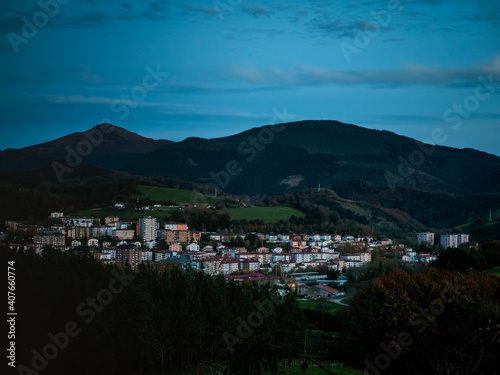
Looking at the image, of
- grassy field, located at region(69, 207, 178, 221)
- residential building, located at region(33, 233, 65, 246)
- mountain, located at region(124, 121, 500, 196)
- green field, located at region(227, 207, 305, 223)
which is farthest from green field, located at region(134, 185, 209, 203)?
mountain, located at region(124, 121, 500, 196)

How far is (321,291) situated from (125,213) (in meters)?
28.3

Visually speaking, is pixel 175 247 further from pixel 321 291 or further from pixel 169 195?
pixel 169 195

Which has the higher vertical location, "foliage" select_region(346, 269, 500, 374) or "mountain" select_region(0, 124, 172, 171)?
"mountain" select_region(0, 124, 172, 171)

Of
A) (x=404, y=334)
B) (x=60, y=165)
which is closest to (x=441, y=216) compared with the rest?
(x=60, y=165)

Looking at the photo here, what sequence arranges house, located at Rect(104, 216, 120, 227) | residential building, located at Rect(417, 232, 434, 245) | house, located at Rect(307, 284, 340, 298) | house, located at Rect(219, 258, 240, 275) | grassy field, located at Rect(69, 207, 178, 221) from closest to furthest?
house, located at Rect(307, 284, 340, 298), house, located at Rect(219, 258, 240, 275), house, located at Rect(104, 216, 120, 227), grassy field, located at Rect(69, 207, 178, 221), residential building, located at Rect(417, 232, 434, 245)

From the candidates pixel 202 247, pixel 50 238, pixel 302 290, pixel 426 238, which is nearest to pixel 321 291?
pixel 302 290

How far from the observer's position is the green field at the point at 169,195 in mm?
60206

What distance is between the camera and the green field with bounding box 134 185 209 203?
198 ft

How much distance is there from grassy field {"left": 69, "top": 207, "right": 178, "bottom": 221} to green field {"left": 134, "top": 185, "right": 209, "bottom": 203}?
4525mm

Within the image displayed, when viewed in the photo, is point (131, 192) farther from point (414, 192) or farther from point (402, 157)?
point (402, 157)

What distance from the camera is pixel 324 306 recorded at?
82.6 feet

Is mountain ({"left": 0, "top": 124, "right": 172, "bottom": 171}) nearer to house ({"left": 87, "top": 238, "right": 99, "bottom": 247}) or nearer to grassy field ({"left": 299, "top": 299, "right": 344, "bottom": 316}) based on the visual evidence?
house ({"left": 87, "top": 238, "right": 99, "bottom": 247})

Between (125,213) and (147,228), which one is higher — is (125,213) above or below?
above

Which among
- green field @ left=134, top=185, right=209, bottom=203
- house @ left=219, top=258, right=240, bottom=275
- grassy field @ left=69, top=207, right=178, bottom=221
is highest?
green field @ left=134, top=185, right=209, bottom=203
